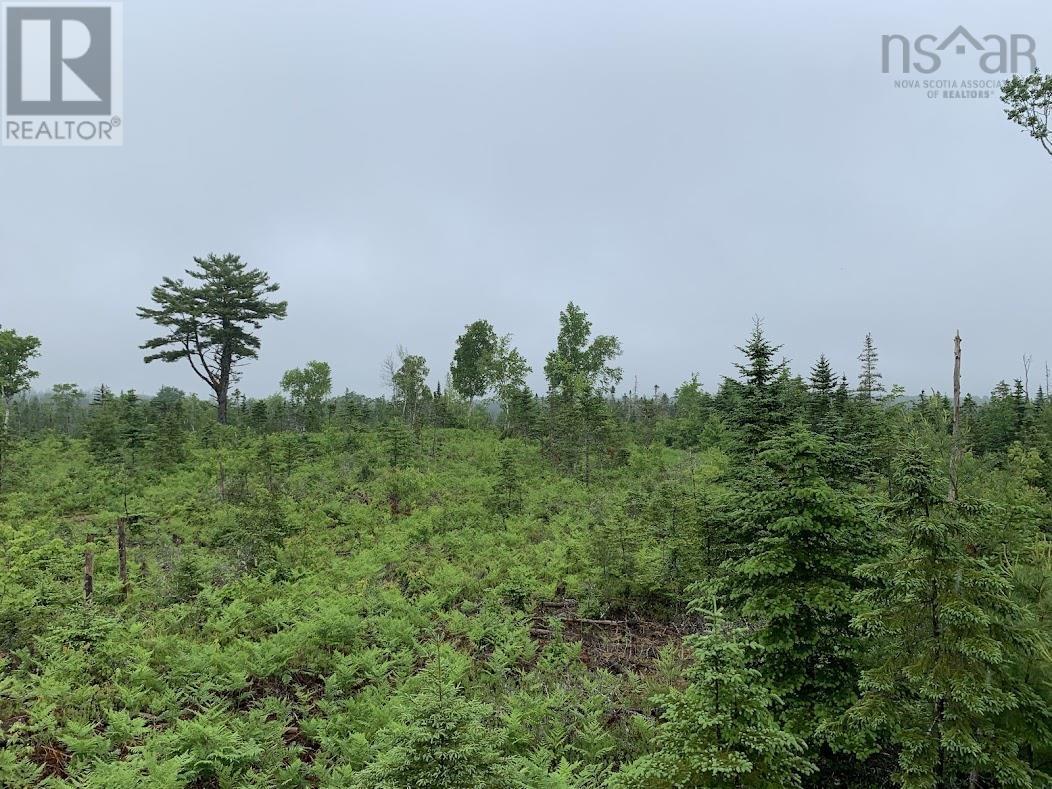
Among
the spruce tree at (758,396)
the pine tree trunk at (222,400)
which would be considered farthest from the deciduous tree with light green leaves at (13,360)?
the spruce tree at (758,396)

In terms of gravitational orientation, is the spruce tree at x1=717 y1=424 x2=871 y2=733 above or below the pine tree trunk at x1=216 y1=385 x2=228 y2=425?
below

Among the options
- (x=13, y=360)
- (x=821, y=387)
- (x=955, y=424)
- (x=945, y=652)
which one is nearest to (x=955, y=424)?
(x=955, y=424)

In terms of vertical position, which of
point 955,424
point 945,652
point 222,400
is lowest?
point 945,652

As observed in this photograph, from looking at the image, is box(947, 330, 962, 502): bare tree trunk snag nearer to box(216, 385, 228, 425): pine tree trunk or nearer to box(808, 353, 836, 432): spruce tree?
box(808, 353, 836, 432): spruce tree

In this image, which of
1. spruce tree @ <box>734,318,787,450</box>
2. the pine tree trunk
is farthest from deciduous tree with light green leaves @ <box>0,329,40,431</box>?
spruce tree @ <box>734,318,787,450</box>

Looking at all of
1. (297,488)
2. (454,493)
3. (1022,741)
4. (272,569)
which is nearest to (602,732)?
(1022,741)

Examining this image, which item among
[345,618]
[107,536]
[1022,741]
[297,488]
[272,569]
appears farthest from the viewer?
[297,488]

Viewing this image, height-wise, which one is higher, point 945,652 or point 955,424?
point 955,424

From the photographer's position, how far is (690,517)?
14.6 m

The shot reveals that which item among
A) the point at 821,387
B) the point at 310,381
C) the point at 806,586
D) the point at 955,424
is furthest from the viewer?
the point at 310,381

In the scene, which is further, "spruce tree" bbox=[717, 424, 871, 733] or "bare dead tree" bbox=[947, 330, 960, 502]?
"spruce tree" bbox=[717, 424, 871, 733]

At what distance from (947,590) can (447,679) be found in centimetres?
650

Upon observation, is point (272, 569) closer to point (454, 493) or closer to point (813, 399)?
point (454, 493)

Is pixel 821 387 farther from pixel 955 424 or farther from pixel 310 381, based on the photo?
pixel 310 381
